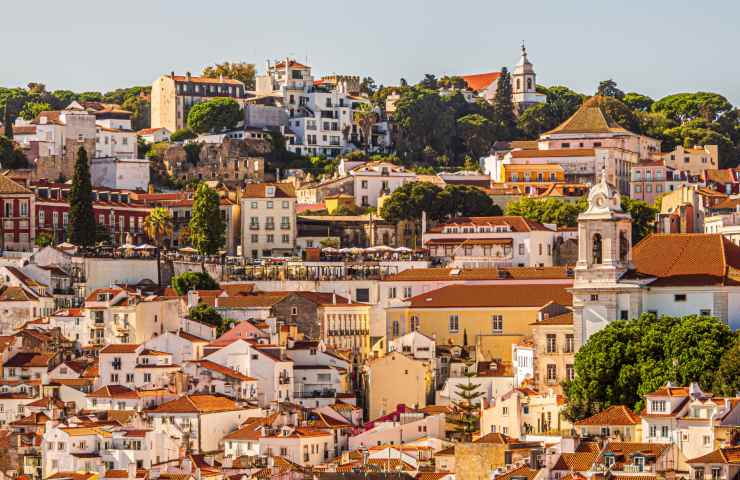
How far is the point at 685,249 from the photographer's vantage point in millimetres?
81000

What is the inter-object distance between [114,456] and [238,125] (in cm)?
6167

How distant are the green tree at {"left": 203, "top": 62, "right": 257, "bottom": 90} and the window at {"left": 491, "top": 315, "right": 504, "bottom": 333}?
225ft

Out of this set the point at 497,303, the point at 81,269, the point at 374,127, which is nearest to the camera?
the point at 497,303

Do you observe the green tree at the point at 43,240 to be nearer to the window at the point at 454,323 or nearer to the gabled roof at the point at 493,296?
the gabled roof at the point at 493,296

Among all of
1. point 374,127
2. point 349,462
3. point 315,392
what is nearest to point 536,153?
point 374,127

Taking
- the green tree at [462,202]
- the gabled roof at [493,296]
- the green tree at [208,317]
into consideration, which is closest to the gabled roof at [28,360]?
the green tree at [208,317]

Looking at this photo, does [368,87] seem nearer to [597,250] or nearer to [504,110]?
[504,110]

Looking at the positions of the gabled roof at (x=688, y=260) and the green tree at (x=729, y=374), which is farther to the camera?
the gabled roof at (x=688, y=260)

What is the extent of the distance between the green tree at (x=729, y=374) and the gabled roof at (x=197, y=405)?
18.4 m

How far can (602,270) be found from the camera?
79.5 m

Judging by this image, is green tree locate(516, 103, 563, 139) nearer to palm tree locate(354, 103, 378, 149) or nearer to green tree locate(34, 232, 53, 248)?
palm tree locate(354, 103, 378, 149)

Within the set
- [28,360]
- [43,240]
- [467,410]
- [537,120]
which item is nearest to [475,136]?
[537,120]

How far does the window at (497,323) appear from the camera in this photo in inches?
3450

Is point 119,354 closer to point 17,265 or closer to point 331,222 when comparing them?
point 17,265
